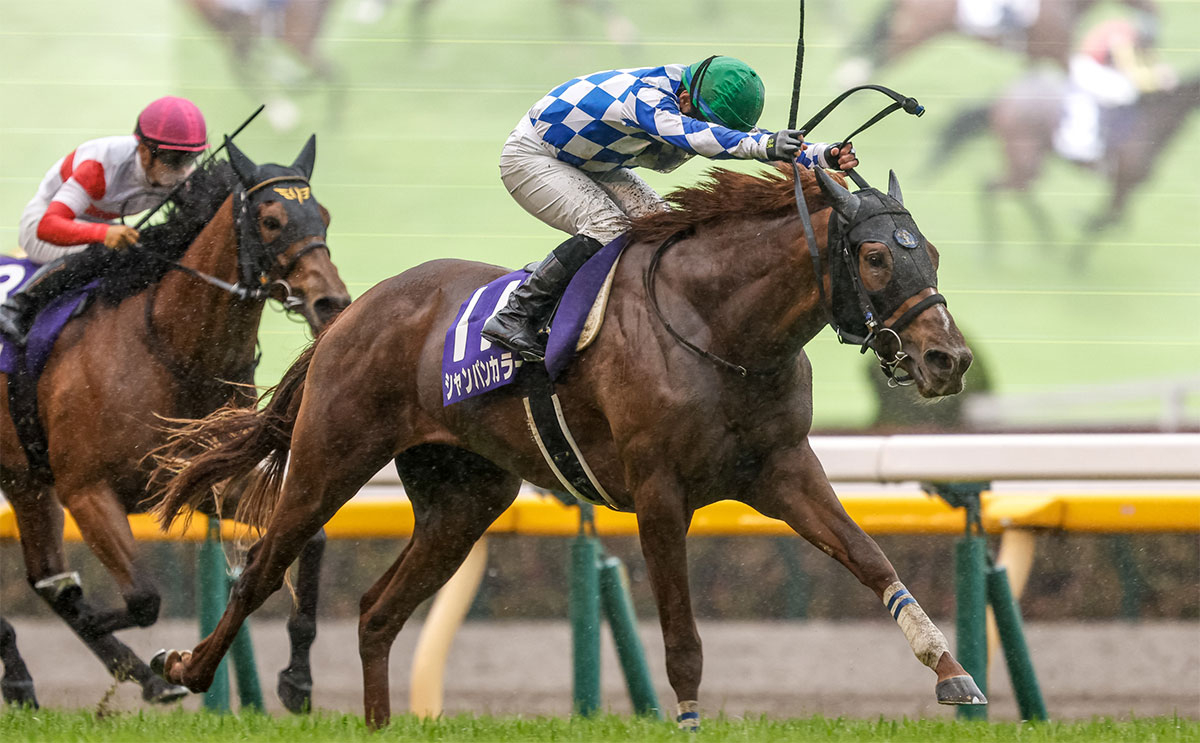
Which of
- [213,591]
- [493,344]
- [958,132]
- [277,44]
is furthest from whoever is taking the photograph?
A: [277,44]

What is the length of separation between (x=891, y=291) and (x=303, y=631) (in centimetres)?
202

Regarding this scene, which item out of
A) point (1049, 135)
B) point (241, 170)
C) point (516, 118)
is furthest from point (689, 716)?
point (1049, 135)

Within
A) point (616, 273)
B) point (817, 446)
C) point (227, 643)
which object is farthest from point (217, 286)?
point (817, 446)

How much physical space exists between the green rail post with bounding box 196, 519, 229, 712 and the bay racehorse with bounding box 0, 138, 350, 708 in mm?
325

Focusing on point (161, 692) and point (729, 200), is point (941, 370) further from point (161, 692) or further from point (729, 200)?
point (161, 692)

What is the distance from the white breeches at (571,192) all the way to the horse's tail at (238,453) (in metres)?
0.73

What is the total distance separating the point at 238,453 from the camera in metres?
4.14

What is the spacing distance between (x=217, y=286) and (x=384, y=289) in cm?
61

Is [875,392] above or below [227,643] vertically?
above

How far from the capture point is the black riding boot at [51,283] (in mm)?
4520

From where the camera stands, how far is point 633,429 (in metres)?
3.35

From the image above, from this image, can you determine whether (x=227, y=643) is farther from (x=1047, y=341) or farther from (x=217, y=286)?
(x=1047, y=341)

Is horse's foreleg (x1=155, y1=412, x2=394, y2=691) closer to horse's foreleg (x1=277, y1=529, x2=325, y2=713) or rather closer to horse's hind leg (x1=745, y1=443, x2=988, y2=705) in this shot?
horse's foreleg (x1=277, y1=529, x2=325, y2=713)

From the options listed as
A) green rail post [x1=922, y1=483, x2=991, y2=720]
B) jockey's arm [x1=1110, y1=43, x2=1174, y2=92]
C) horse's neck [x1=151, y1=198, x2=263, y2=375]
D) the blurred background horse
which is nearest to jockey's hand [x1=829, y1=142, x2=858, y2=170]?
green rail post [x1=922, y1=483, x2=991, y2=720]
